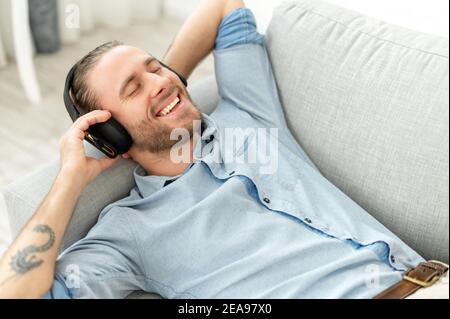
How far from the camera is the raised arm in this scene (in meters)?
1.05

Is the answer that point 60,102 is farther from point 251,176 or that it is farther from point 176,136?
point 251,176

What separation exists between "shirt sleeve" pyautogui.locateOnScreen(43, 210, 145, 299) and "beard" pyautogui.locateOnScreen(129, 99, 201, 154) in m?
0.18

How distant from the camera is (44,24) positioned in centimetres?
248

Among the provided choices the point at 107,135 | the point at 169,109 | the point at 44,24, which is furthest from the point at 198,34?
the point at 44,24

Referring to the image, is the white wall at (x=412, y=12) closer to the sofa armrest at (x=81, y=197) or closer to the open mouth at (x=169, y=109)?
the open mouth at (x=169, y=109)

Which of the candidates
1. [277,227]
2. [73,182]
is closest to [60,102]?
[73,182]

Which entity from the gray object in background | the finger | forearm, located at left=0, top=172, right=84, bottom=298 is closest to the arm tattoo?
forearm, located at left=0, top=172, right=84, bottom=298

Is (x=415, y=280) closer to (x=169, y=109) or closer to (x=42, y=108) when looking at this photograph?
(x=169, y=109)

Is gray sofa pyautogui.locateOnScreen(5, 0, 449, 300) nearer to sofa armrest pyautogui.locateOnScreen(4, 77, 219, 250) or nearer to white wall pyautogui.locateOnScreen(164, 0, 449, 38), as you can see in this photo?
sofa armrest pyautogui.locateOnScreen(4, 77, 219, 250)

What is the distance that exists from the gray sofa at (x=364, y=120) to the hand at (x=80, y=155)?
6 cm

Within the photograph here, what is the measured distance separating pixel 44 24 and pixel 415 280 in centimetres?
190

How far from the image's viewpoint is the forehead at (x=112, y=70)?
4.40 ft

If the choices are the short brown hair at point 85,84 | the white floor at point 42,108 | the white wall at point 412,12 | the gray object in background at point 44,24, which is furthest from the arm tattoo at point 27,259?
the gray object in background at point 44,24

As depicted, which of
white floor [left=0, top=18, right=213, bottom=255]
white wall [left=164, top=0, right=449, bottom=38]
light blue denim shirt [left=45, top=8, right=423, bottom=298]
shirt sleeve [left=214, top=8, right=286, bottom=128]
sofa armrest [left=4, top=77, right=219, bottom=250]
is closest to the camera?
light blue denim shirt [left=45, top=8, right=423, bottom=298]
